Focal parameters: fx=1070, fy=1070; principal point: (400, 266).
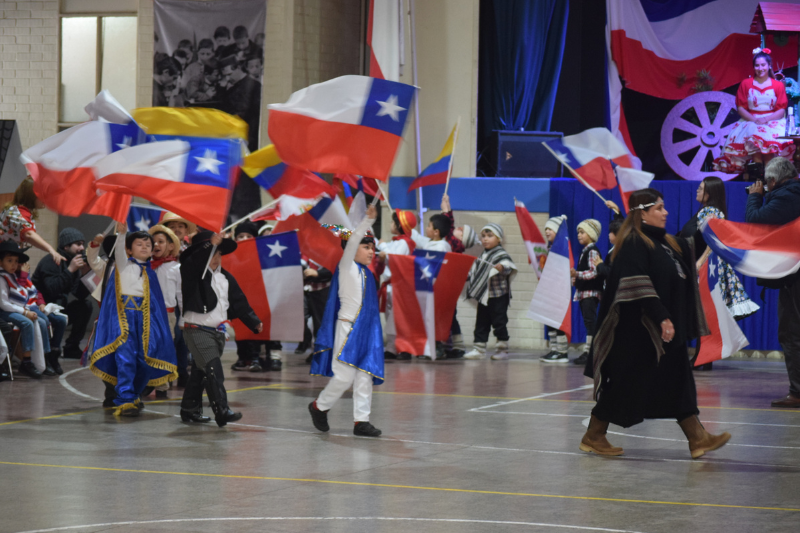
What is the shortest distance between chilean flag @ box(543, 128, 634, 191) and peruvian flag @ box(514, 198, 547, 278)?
132cm

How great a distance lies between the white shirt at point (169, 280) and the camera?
11.0 metres

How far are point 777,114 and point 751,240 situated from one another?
7733 millimetres

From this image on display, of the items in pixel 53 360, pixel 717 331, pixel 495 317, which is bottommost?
pixel 53 360

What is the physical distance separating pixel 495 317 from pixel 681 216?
3.03 meters

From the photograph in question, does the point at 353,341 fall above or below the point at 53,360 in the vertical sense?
above

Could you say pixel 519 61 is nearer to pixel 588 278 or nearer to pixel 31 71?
pixel 588 278

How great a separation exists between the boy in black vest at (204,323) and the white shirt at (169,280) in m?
1.84

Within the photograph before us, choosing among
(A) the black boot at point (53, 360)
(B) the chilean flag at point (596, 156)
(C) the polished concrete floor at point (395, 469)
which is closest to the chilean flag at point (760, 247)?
(C) the polished concrete floor at point (395, 469)

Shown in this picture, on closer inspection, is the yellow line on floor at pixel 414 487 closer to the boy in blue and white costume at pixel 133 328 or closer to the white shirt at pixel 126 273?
the boy in blue and white costume at pixel 133 328

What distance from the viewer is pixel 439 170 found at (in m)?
15.5

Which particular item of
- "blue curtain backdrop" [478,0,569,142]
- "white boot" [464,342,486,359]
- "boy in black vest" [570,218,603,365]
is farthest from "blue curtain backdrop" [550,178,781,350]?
A: "blue curtain backdrop" [478,0,569,142]

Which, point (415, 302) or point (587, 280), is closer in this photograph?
point (587, 280)

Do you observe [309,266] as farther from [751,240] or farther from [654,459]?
[654,459]

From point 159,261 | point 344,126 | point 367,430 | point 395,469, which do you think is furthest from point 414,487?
point 159,261
